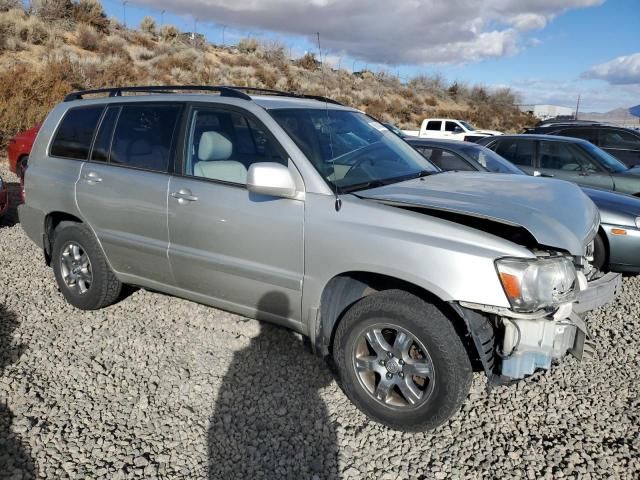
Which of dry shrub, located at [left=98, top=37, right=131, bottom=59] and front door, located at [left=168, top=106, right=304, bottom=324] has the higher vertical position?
dry shrub, located at [left=98, top=37, right=131, bottom=59]

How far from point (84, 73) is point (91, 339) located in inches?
728

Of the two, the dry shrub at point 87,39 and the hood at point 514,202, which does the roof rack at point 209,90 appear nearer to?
the hood at point 514,202

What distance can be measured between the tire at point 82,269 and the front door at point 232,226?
93cm

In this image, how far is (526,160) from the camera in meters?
8.47

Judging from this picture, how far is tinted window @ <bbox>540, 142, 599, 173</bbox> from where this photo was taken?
785 cm

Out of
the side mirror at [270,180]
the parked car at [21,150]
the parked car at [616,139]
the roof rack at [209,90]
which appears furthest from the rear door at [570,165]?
the parked car at [21,150]

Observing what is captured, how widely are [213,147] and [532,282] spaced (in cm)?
236

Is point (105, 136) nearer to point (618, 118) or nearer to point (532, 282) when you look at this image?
point (532, 282)

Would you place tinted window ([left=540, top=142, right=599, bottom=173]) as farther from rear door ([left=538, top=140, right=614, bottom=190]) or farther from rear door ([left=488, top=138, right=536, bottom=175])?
rear door ([left=488, top=138, right=536, bottom=175])

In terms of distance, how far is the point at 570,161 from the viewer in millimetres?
8008

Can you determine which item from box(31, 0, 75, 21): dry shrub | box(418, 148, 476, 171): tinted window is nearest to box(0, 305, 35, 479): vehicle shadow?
box(418, 148, 476, 171): tinted window

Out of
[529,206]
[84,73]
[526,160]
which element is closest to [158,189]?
[529,206]

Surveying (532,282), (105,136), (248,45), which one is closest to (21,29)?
(248,45)

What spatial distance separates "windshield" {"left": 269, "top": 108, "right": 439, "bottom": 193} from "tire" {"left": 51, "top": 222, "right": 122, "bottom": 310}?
6.74 ft
